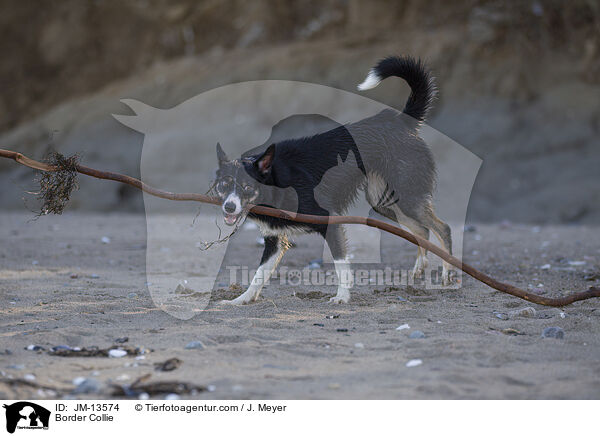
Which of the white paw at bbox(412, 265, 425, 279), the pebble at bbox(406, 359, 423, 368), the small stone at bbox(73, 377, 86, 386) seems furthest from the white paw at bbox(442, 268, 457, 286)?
the small stone at bbox(73, 377, 86, 386)

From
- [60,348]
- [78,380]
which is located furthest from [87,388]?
[60,348]

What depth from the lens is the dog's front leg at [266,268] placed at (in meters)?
5.41

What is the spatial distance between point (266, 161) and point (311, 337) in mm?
1621

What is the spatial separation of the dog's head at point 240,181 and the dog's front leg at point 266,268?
52 centimetres

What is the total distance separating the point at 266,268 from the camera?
5594 millimetres

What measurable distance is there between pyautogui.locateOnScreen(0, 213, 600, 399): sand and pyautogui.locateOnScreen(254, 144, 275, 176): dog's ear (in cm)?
106

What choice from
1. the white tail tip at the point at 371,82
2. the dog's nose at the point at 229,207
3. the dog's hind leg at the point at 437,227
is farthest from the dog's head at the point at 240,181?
the dog's hind leg at the point at 437,227

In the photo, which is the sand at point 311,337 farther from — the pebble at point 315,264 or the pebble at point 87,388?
the pebble at point 315,264

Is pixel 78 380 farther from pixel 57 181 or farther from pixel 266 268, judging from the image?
pixel 266 268

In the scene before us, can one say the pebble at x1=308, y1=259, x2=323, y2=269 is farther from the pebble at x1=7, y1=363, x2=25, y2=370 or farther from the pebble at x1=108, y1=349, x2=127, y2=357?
the pebble at x1=7, y1=363, x2=25, y2=370

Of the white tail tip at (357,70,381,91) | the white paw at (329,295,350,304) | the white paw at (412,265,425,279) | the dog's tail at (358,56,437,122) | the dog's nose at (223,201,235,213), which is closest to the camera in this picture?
the dog's nose at (223,201,235,213)

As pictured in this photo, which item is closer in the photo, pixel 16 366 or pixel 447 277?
pixel 16 366

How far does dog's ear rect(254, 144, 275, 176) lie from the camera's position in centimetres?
525
